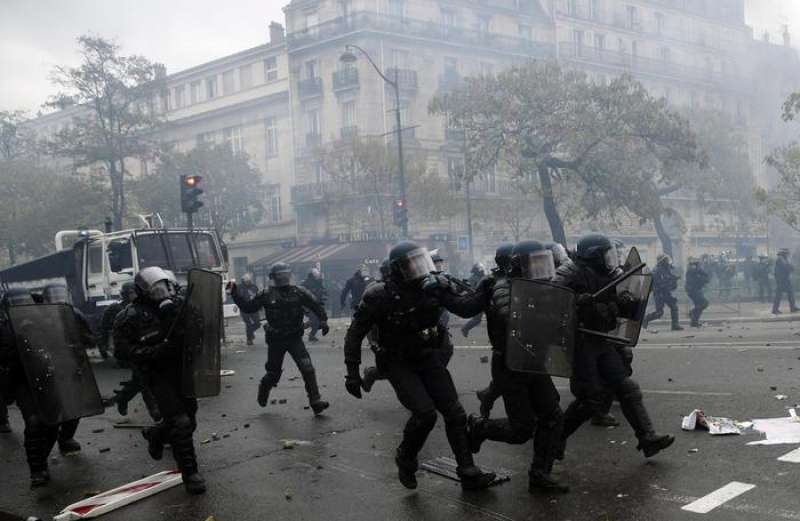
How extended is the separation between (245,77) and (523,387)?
149ft

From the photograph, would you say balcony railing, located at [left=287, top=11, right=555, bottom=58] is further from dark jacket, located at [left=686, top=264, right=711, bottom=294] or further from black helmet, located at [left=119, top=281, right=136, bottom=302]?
black helmet, located at [left=119, top=281, right=136, bottom=302]

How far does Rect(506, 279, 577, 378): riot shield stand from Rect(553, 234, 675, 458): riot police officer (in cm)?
36

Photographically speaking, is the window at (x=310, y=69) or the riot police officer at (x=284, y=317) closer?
the riot police officer at (x=284, y=317)

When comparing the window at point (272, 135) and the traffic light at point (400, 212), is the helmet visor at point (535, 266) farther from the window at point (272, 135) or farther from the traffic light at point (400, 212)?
the window at point (272, 135)

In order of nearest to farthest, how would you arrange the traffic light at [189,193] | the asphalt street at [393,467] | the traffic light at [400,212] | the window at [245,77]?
the asphalt street at [393,467] < the traffic light at [189,193] < the traffic light at [400,212] < the window at [245,77]

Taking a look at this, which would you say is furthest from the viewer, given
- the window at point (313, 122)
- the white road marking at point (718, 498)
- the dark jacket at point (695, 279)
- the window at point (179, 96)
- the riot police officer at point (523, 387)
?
the window at point (179, 96)

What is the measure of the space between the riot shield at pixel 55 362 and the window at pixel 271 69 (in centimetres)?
4138

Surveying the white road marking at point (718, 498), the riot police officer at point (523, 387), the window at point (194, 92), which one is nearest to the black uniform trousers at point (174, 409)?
the riot police officer at point (523, 387)

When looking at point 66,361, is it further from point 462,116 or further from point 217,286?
point 462,116

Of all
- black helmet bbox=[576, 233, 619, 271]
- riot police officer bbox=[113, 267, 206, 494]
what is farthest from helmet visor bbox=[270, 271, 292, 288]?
black helmet bbox=[576, 233, 619, 271]

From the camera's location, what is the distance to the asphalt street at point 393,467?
4789 mm

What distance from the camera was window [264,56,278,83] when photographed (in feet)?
151

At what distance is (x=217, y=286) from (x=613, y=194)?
21.5 meters

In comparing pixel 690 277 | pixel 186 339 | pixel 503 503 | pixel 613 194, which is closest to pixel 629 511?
pixel 503 503
